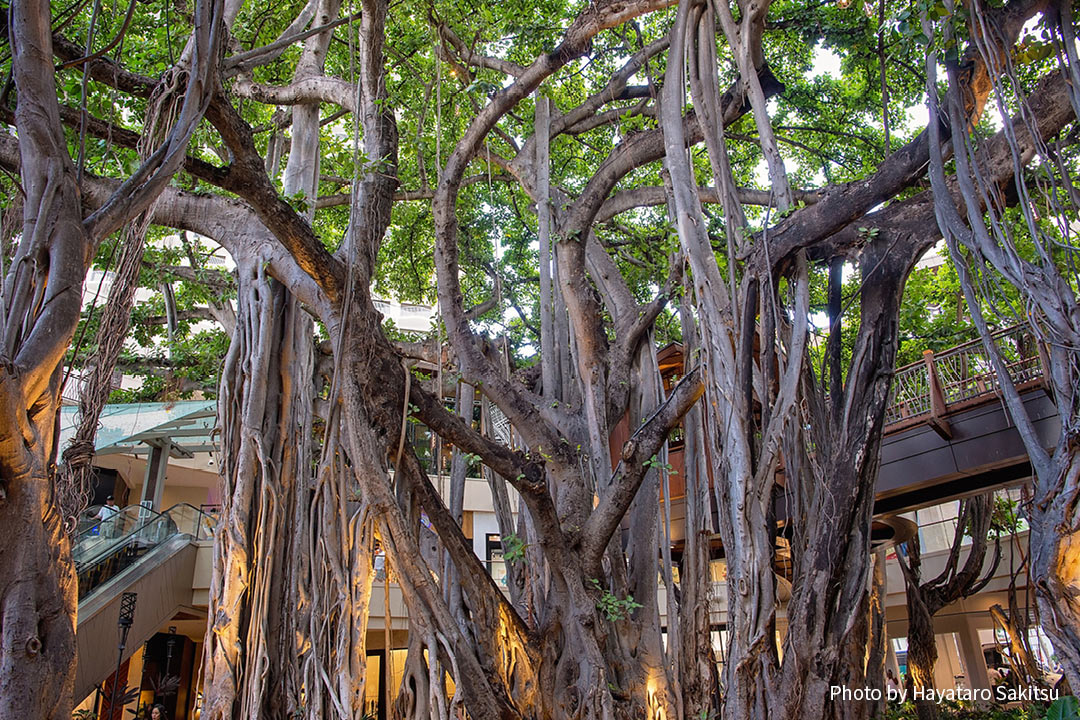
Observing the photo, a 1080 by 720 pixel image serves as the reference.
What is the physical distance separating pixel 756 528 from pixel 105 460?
10.8m

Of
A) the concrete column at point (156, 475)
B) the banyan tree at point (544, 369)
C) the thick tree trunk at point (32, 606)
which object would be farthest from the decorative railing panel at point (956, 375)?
the concrete column at point (156, 475)

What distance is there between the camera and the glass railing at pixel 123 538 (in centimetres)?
592

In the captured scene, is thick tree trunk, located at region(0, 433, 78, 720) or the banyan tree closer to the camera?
thick tree trunk, located at region(0, 433, 78, 720)

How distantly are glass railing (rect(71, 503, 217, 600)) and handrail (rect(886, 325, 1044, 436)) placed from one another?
5.61m

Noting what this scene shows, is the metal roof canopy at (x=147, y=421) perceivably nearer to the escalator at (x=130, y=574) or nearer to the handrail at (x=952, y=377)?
the escalator at (x=130, y=574)

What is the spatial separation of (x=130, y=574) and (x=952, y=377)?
7328 mm

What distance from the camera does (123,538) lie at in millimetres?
6598

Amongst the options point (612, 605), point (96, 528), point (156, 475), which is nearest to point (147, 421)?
point (96, 528)

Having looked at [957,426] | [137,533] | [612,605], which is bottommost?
[612,605]

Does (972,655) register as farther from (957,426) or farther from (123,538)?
(123,538)

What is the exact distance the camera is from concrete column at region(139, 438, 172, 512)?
29.1 ft

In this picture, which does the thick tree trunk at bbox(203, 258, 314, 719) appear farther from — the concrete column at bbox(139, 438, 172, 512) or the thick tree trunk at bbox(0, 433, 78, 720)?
the concrete column at bbox(139, 438, 172, 512)

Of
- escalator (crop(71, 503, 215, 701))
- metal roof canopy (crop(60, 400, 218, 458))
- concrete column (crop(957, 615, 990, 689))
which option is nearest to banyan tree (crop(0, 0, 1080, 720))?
escalator (crop(71, 503, 215, 701))

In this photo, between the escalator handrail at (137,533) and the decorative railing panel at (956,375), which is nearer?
the decorative railing panel at (956,375)
